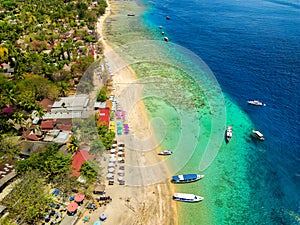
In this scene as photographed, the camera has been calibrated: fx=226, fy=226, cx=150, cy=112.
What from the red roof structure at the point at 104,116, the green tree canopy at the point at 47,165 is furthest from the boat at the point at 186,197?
the red roof structure at the point at 104,116

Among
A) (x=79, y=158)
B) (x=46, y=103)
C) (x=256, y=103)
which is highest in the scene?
(x=256, y=103)

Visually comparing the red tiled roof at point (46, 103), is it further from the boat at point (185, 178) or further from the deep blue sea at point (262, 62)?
the deep blue sea at point (262, 62)

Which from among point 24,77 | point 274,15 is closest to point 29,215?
point 24,77

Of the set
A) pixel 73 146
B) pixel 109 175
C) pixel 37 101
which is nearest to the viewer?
pixel 109 175

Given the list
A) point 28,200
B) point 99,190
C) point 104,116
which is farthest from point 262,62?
point 28,200

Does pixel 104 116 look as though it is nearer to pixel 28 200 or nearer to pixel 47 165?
pixel 47 165

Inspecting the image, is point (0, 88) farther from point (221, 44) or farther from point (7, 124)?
point (221, 44)

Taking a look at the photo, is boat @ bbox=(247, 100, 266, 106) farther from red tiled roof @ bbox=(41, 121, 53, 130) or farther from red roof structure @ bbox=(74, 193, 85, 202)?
red tiled roof @ bbox=(41, 121, 53, 130)
